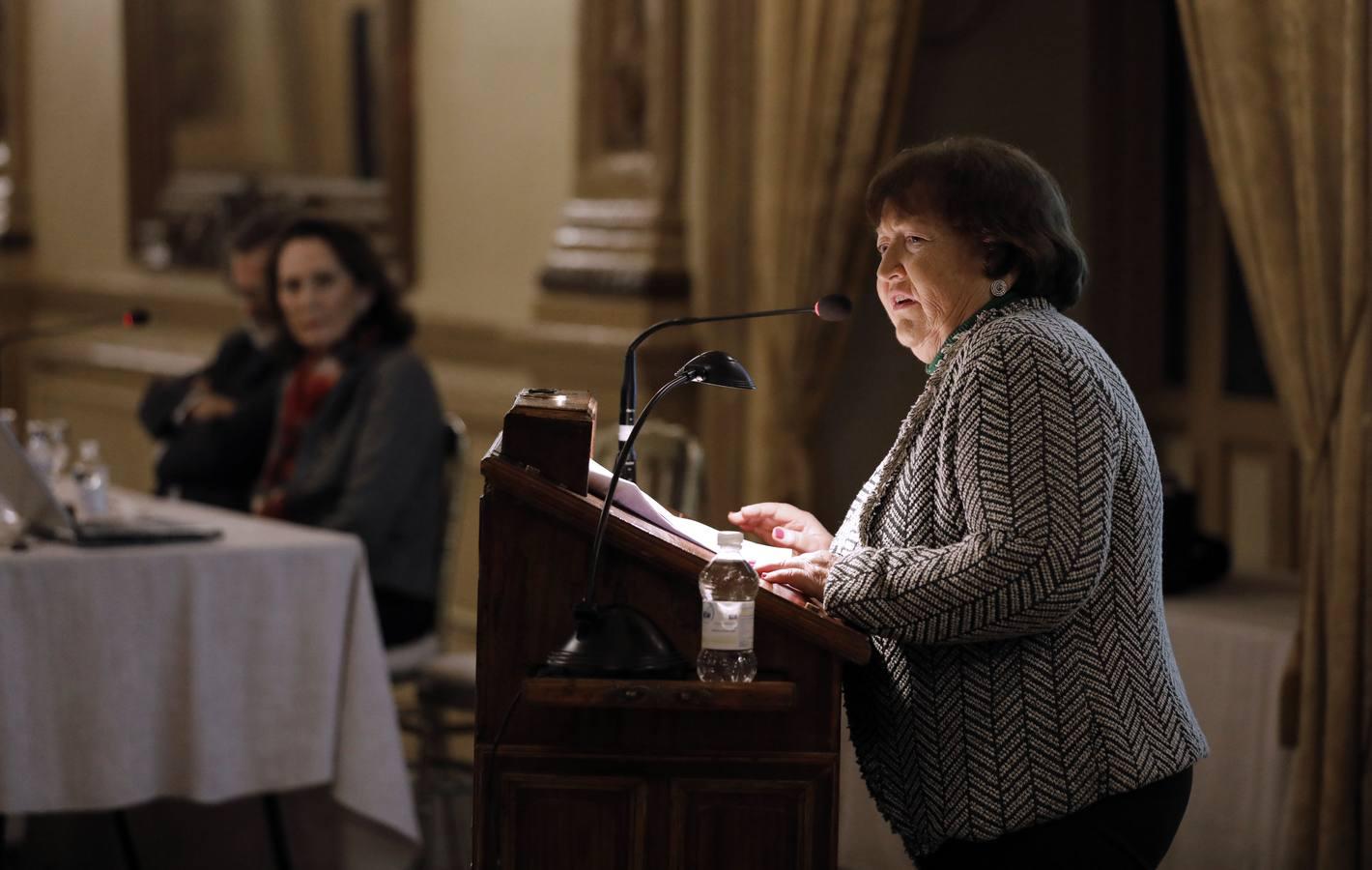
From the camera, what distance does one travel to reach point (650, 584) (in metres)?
1.99

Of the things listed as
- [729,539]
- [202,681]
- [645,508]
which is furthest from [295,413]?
[729,539]

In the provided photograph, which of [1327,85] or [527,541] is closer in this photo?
[527,541]

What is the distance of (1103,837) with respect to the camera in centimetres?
200

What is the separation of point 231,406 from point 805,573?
11.4 ft

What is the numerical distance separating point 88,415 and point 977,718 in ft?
22.4

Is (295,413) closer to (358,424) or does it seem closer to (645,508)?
(358,424)

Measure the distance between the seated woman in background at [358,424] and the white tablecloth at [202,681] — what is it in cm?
46

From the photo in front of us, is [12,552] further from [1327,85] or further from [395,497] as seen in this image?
[1327,85]

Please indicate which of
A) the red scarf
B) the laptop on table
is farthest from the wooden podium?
the red scarf

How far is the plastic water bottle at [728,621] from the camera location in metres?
1.89

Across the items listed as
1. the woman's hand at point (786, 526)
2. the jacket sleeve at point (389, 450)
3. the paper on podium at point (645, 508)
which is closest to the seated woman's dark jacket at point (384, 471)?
the jacket sleeve at point (389, 450)

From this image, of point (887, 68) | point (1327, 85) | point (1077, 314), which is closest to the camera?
point (1327, 85)

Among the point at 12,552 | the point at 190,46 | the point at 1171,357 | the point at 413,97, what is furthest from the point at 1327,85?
the point at 190,46

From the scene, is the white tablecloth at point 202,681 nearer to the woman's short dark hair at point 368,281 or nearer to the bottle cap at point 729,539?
the woman's short dark hair at point 368,281
